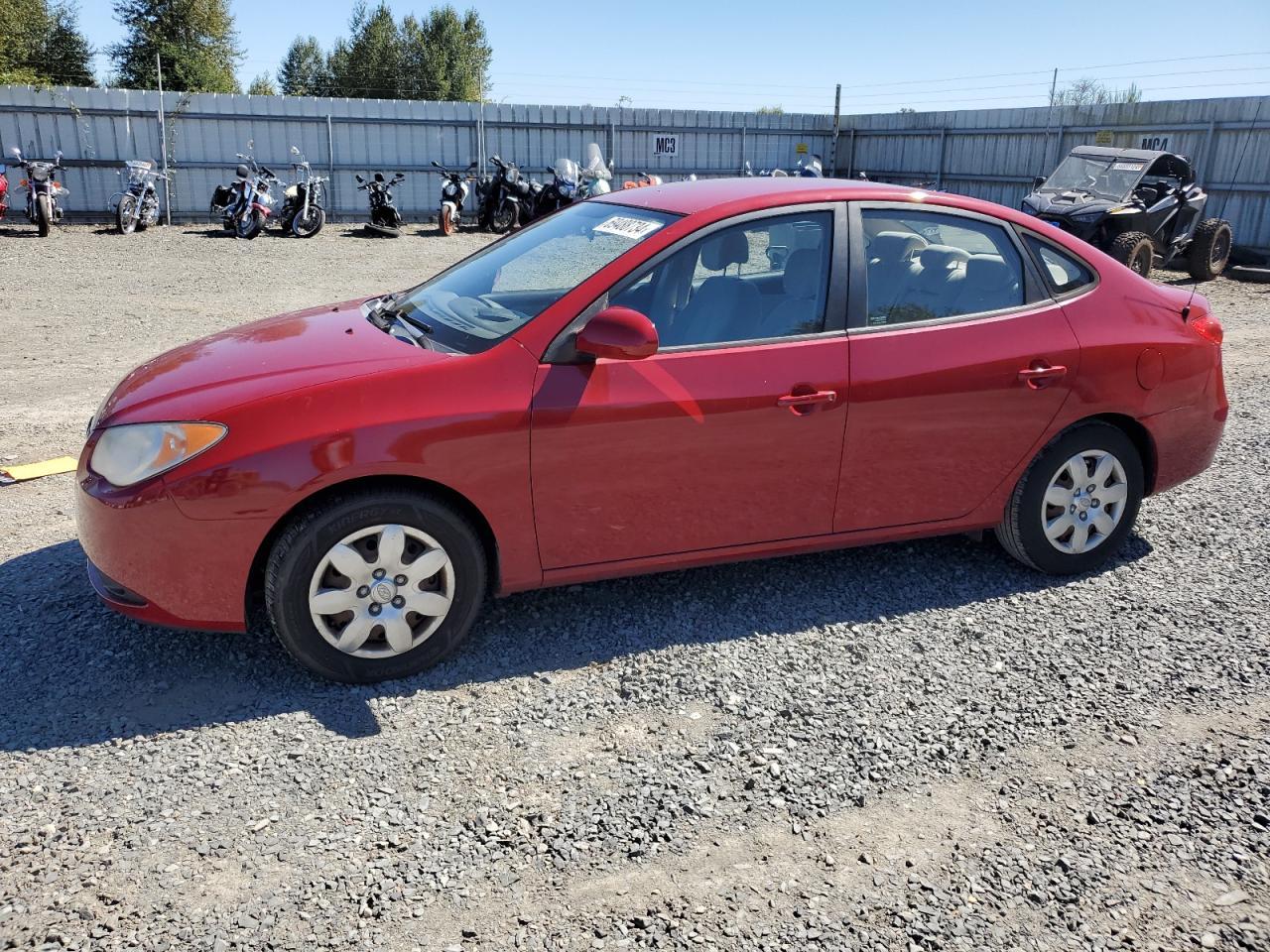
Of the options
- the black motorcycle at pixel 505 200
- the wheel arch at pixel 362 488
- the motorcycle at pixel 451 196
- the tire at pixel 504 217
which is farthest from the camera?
the tire at pixel 504 217

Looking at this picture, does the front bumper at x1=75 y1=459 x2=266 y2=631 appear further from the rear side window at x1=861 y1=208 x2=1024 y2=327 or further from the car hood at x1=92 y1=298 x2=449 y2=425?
the rear side window at x1=861 y1=208 x2=1024 y2=327

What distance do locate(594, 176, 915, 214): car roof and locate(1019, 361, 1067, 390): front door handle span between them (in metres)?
0.89

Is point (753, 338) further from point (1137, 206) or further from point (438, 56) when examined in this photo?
point (438, 56)

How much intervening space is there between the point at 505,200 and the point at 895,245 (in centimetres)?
1782

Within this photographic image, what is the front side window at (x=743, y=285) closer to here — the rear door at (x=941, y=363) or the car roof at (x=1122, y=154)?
the rear door at (x=941, y=363)

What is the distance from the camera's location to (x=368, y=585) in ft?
11.6

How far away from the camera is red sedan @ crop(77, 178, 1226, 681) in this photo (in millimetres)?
3414

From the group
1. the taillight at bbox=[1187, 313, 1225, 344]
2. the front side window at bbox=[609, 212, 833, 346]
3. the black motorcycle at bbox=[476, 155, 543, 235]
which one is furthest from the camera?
the black motorcycle at bbox=[476, 155, 543, 235]

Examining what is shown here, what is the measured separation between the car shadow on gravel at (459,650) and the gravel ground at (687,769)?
0.02 m

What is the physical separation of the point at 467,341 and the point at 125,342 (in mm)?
6893

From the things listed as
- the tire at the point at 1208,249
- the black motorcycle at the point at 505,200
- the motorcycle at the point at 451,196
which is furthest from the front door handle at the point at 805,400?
the black motorcycle at the point at 505,200

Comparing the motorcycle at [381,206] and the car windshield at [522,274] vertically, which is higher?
the car windshield at [522,274]

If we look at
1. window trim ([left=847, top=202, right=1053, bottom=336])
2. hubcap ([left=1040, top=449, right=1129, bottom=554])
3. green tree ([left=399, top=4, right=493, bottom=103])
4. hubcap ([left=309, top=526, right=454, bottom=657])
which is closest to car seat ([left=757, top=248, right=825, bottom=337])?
window trim ([left=847, top=202, right=1053, bottom=336])

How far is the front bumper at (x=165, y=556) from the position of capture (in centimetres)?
333
